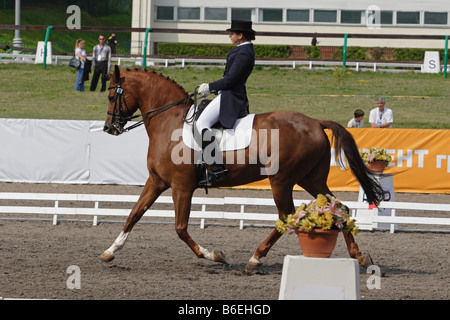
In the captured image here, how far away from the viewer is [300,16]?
125ft

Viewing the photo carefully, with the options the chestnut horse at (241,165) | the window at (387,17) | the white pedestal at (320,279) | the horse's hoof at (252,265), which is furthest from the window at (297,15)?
the white pedestal at (320,279)

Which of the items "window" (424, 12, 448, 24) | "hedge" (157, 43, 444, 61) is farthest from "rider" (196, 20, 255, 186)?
"window" (424, 12, 448, 24)

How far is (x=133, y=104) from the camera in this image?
843cm

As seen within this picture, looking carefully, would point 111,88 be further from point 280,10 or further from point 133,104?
point 280,10

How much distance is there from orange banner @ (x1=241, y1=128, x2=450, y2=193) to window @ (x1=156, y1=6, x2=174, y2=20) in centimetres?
2475

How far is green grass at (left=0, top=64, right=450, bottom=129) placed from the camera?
Result: 19375mm

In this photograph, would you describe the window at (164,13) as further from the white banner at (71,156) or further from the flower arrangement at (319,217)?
the flower arrangement at (319,217)

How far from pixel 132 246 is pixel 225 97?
265cm

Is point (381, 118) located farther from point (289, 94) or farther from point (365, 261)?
point (365, 261)

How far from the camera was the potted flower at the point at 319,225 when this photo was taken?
5.95 meters

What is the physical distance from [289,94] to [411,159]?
293 inches

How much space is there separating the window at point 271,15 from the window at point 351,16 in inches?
127

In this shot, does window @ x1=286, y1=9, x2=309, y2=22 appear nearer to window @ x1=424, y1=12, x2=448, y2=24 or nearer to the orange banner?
window @ x1=424, y1=12, x2=448, y2=24
